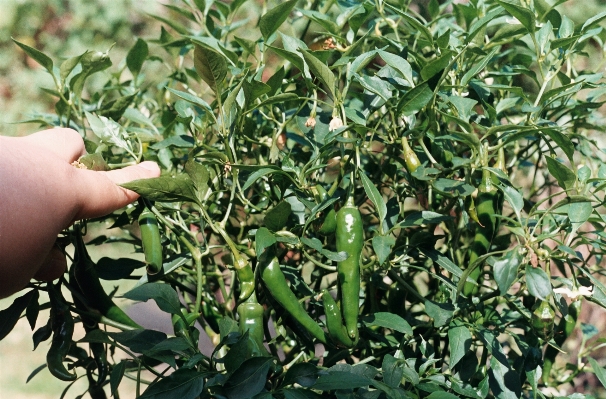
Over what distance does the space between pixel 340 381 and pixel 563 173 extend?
0.34 metres

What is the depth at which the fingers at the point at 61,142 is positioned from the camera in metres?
0.75

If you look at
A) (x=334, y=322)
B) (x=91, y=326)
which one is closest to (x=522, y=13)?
(x=334, y=322)

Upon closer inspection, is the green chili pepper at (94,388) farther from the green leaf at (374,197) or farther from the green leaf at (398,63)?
the green leaf at (398,63)

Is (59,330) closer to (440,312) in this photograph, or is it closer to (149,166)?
(149,166)

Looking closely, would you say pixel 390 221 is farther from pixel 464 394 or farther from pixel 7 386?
pixel 7 386

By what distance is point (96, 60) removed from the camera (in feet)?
2.94

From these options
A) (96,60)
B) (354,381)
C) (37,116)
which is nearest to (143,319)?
(37,116)

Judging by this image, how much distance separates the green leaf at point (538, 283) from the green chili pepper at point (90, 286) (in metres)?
0.48

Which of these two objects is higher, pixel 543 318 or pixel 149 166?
pixel 149 166

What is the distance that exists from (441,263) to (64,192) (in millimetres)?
425

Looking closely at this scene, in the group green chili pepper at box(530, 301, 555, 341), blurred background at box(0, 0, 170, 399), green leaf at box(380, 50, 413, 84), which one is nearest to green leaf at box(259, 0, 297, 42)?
green leaf at box(380, 50, 413, 84)

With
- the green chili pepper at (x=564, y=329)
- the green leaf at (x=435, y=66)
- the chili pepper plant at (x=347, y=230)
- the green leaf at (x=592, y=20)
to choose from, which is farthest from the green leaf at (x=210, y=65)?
the green chili pepper at (x=564, y=329)

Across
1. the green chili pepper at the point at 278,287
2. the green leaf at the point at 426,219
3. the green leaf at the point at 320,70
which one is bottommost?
the green chili pepper at the point at 278,287

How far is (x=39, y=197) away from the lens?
2.22 ft
